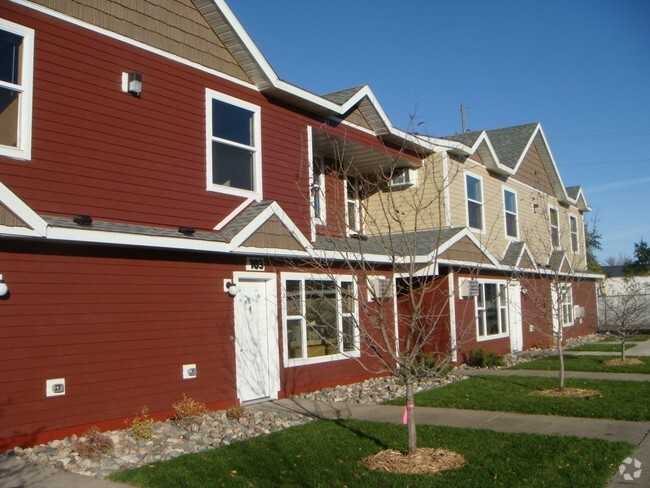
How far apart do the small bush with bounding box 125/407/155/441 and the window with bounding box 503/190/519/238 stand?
1511 cm

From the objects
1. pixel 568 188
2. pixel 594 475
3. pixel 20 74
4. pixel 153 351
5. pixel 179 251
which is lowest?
pixel 594 475

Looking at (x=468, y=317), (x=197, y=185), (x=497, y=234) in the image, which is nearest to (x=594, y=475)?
(x=197, y=185)

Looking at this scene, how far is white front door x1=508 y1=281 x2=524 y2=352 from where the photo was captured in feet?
67.3

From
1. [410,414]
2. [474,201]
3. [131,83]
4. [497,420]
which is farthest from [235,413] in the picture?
[474,201]

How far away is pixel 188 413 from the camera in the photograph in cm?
973

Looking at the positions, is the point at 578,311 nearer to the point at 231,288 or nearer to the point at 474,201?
the point at 474,201

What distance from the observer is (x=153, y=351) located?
9.76 m

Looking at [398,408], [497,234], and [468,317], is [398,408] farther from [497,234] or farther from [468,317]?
[497,234]

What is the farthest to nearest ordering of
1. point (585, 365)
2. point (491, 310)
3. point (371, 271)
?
1. point (491, 310)
2. point (585, 365)
3. point (371, 271)

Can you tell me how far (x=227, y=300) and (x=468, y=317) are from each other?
862 centimetres

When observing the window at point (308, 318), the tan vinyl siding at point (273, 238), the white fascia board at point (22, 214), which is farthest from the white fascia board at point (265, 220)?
the white fascia board at point (22, 214)

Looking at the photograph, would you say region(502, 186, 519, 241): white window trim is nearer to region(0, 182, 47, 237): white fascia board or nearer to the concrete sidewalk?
the concrete sidewalk

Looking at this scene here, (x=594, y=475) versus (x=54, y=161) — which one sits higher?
(x=54, y=161)

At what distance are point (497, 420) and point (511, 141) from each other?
53.7 ft
